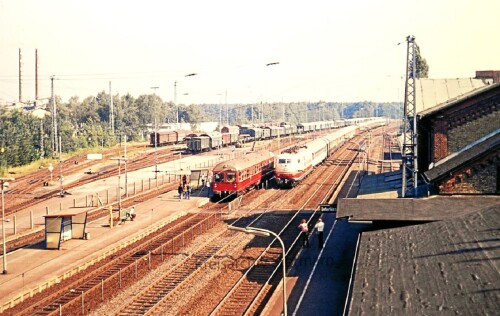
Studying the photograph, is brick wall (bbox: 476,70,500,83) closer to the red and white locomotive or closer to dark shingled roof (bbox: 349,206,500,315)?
the red and white locomotive

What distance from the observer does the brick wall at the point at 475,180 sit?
88.7 feet

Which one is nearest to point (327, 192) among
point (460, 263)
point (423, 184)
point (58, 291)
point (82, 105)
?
point (423, 184)

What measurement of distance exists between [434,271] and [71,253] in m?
19.6

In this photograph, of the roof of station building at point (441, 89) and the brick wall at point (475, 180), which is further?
the roof of station building at point (441, 89)

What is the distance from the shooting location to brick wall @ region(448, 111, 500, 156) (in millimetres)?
33094

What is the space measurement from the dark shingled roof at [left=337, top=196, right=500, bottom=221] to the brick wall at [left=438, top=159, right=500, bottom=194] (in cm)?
67

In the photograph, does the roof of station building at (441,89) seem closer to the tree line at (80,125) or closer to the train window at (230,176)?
the train window at (230,176)

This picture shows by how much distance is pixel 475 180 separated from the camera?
27.5 m

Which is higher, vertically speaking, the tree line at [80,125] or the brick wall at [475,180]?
the tree line at [80,125]

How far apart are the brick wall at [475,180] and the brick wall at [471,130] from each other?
21.4 ft

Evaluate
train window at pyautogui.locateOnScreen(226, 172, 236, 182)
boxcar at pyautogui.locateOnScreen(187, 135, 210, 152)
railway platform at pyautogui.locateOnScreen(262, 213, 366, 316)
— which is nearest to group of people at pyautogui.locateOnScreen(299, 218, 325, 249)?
railway platform at pyautogui.locateOnScreen(262, 213, 366, 316)

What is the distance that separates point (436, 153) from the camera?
33.9m

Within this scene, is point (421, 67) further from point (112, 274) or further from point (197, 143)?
point (112, 274)

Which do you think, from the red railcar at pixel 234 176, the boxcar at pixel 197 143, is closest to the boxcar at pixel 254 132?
the boxcar at pixel 197 143
